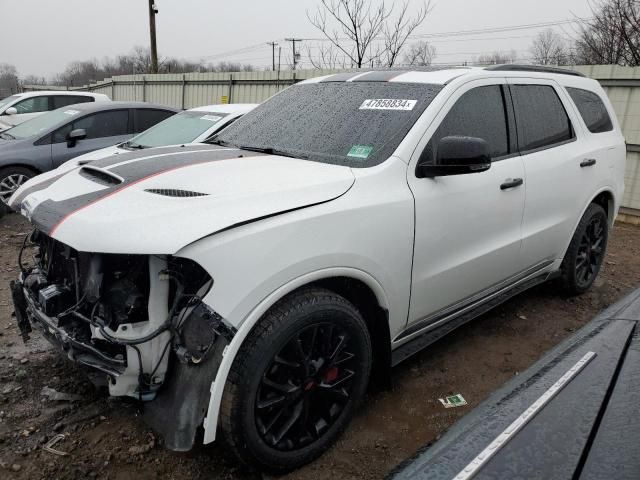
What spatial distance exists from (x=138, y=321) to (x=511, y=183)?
2.32m

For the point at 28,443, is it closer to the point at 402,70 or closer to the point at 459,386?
the point at 459,386

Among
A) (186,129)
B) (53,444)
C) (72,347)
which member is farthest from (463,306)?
(186,129)

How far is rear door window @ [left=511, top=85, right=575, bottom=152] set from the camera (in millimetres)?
3535

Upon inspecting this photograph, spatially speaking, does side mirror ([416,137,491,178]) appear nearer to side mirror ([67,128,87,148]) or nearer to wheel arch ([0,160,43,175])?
side mirror ([67,128,87,148])

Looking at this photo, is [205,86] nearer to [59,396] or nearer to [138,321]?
[59,396]

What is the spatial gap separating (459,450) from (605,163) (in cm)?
375

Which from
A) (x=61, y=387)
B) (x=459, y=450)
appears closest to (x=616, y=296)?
(x=459, y=450)

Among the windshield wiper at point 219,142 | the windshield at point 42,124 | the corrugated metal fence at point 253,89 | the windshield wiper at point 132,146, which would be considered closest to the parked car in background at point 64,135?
the windshield at point 42,124

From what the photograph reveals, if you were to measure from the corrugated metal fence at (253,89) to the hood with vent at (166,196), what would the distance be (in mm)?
6599

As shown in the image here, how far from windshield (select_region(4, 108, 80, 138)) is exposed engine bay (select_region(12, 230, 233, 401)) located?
6551mm

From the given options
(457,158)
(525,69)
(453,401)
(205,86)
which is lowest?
(453,401)

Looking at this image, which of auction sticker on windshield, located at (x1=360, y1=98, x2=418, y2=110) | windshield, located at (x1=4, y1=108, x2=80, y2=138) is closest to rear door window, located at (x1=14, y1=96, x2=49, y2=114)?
windshield, located at (x1=4, y1=108, x2=80, y2=138)

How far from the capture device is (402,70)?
3.44 metres

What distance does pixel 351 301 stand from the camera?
2646mm
